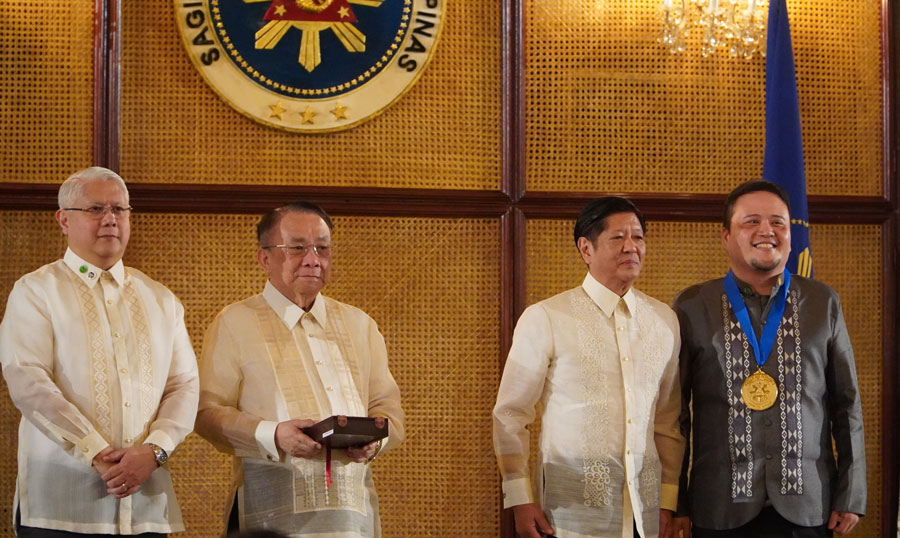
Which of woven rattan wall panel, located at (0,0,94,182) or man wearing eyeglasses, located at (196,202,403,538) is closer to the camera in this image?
man wearing eyeglasses, located at (196,202,403,538)

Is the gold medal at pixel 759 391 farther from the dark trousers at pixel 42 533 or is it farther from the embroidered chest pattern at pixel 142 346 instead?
the dark trousers at pixel 42 533

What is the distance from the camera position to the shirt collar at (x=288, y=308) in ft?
11.2

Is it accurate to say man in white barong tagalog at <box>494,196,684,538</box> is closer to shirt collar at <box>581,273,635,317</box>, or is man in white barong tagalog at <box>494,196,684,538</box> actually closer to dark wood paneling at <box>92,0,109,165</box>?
shirt collar at <box>581,273,635,317</box>

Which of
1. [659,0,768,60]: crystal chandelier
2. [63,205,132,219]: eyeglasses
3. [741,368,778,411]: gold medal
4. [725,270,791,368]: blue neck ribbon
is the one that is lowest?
[741,368,778,411]: gold medal

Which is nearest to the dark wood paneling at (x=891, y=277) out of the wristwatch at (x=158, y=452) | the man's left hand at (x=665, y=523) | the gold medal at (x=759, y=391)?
the gold medal at (x=759, y=391)

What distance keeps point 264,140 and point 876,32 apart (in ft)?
9.35

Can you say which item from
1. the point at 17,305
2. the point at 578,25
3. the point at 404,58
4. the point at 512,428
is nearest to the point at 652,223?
the point at 578,25

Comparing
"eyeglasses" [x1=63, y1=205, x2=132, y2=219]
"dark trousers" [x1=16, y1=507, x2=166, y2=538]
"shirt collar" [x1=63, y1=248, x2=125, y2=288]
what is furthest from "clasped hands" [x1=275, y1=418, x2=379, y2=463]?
"eyeglasses" [x1=63, y1=205, x2=132, y2=219]

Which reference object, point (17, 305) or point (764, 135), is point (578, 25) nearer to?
point (764, 135)

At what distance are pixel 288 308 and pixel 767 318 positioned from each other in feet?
5.07

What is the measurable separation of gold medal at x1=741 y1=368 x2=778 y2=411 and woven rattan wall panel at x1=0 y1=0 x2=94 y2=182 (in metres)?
2.86

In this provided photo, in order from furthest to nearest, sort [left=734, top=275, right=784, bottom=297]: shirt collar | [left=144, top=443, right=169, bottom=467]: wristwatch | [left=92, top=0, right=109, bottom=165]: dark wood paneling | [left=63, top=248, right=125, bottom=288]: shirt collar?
1. [left=92, top=0, right=109, bottom=165]: dark wood paneling
2. [left=734, top=275, right=784, bottom=297]: shirt collar
3. [left=63, top=248, right=125, bottom=288]: shirt collar
4. [left=144, top=443, right=169, bottom=467]: wristwatch

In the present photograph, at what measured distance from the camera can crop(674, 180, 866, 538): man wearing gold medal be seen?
3.39 m

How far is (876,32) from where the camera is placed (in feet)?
16.5
